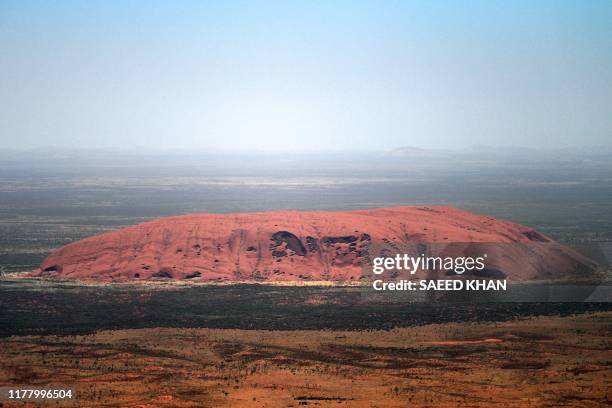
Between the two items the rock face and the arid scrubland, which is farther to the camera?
the rock face

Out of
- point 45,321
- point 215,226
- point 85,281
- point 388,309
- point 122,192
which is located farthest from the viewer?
point 122,192

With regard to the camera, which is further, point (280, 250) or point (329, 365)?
point (280, 250)

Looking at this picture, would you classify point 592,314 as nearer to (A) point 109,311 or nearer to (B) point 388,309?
(B) point 388,309

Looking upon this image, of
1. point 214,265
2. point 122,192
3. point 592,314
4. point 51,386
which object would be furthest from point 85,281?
point 122,192

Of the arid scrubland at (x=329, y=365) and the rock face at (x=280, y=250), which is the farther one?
the rock face at (x=280, y=250)

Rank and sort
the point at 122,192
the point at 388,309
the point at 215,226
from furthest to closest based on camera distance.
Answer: the point at 122,192 → the point at 215,226 → the point at 388,309

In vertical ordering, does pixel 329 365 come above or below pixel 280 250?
below

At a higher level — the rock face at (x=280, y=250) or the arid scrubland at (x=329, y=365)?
the rock face at (x=280, y=250)

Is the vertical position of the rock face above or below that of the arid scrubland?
above
